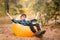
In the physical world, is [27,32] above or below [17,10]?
above

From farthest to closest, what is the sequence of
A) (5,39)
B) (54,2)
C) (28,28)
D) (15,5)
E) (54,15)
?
(15,5), (54,15), (54,2), (28,28), (5,39)

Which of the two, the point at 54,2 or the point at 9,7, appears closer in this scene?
the point at 54,2

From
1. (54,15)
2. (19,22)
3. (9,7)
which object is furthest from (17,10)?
(19,22)

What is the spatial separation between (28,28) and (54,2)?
123 inches

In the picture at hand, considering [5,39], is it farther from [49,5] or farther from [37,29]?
[49,5]

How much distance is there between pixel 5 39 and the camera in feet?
27.1

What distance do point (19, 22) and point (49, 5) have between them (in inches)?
120

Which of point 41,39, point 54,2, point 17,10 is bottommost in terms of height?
point 17,10

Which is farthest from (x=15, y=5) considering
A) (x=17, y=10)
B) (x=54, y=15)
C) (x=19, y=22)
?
(x=19, y=22)

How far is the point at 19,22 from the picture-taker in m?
9.09

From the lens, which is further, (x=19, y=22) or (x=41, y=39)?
(x=19, y=22)

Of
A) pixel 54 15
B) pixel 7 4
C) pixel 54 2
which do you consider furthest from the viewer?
pixel 7 4

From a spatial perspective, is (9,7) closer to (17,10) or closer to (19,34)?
(17,10)

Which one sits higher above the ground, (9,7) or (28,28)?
(28,28)
